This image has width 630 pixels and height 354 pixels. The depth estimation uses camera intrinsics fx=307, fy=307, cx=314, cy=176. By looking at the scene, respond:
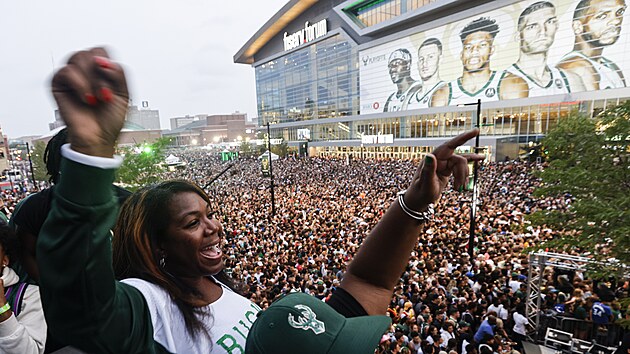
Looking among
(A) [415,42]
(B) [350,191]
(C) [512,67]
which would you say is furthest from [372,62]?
(B) [350,191]

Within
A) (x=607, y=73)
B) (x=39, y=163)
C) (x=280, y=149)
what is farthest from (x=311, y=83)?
(x=39, y=163)

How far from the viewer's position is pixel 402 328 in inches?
244

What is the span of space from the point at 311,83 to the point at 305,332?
61.1 meters

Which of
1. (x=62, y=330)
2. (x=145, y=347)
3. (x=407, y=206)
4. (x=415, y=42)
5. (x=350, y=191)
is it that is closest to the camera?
(x=62, y=330)

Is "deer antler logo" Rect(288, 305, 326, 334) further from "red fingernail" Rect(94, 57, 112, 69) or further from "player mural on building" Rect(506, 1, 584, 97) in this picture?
"player mural on building" Rect(506, 1, 584, 97)

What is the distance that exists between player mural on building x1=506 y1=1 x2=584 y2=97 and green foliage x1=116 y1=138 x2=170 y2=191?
1445 inches

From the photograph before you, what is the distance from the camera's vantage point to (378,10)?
4800cm

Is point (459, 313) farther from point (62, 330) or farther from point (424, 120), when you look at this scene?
point (424, 120)

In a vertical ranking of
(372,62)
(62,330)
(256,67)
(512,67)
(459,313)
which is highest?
(256,67)

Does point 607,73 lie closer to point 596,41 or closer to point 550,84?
point 596,41

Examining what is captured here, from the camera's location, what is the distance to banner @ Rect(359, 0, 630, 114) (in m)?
28.7

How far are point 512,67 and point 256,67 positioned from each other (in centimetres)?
5506

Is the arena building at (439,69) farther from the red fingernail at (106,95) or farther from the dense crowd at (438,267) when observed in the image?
the red fingernail at (106,95)

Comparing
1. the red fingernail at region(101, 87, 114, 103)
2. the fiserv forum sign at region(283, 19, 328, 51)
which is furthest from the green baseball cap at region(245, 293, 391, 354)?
the fiserv forum sign at region(283, 19, 328, 51)
